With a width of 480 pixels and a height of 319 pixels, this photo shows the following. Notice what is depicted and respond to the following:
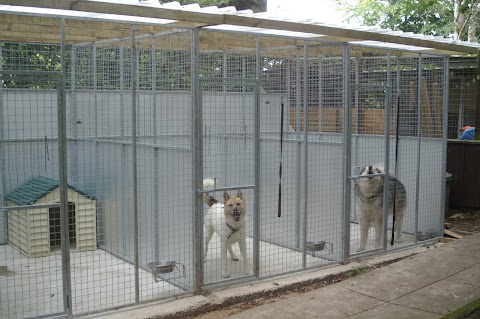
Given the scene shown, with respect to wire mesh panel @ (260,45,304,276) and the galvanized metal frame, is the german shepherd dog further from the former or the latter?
wire mesh panel @ (260,45,304,276)

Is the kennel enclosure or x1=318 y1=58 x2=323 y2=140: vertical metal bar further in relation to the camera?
x1=318 y1=58 x2=323 y2=140: vertical metal bar

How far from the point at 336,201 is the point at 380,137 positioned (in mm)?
2086

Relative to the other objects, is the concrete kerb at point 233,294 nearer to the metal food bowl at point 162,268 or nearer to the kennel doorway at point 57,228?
the metal food bowl at point 162,268

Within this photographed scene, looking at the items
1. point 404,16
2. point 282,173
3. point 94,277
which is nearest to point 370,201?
point 282,173

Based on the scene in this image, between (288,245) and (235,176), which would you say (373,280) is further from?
(235,176)

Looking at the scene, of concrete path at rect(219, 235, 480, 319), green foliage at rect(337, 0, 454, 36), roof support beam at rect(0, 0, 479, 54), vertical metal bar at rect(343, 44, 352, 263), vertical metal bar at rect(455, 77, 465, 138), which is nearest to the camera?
roof support beam at rect(0, 0, 479, 54)

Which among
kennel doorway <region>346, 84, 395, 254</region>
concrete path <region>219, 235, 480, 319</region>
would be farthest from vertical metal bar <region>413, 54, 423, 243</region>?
concrete path <region>219, 235, 480, 319</region>

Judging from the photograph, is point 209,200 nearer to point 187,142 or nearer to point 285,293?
point 187,142

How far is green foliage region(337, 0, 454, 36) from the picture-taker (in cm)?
1934

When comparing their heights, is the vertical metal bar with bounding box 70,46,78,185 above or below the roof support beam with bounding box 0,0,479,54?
below

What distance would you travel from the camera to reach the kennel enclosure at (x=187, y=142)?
559cm

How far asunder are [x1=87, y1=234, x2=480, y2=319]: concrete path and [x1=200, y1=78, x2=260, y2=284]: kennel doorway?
480 mm

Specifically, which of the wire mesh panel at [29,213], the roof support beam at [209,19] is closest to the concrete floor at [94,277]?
the wire mesh panel at [29,213]

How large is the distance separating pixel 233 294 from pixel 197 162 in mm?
1476
